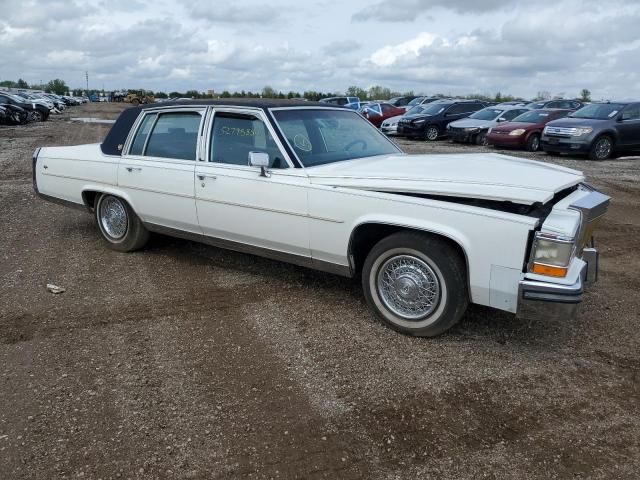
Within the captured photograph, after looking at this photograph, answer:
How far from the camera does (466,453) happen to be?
2783 mm

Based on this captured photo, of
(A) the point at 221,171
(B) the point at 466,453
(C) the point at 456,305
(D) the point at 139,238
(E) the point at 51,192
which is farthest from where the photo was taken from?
(E) the point at 51,192

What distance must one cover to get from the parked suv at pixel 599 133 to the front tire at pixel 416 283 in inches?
497

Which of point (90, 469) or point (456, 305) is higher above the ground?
point (456, 305)

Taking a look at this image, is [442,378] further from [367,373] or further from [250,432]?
[250,432]

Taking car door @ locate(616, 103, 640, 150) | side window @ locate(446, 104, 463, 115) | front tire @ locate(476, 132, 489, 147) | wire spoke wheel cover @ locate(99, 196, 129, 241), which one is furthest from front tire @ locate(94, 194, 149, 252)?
side window @ locate(446, 104, 463, 115)

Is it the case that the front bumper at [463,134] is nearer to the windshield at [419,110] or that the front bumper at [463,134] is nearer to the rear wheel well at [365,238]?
the windshield at [419,110]

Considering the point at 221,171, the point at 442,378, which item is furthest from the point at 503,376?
the point at 221,171

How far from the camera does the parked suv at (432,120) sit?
22.2m

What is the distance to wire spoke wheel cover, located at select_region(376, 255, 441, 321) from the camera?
3.86 m

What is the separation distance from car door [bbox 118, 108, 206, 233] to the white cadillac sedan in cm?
1

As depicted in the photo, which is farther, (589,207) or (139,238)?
(139,238)

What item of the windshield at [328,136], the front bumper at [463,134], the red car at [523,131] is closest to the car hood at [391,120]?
the front bumper at [463,134]

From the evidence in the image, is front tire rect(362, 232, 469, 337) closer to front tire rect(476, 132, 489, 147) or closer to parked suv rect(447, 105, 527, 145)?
parked suv rect(447, 105, 527, 145)

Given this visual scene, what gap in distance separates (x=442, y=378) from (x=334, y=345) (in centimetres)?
82
